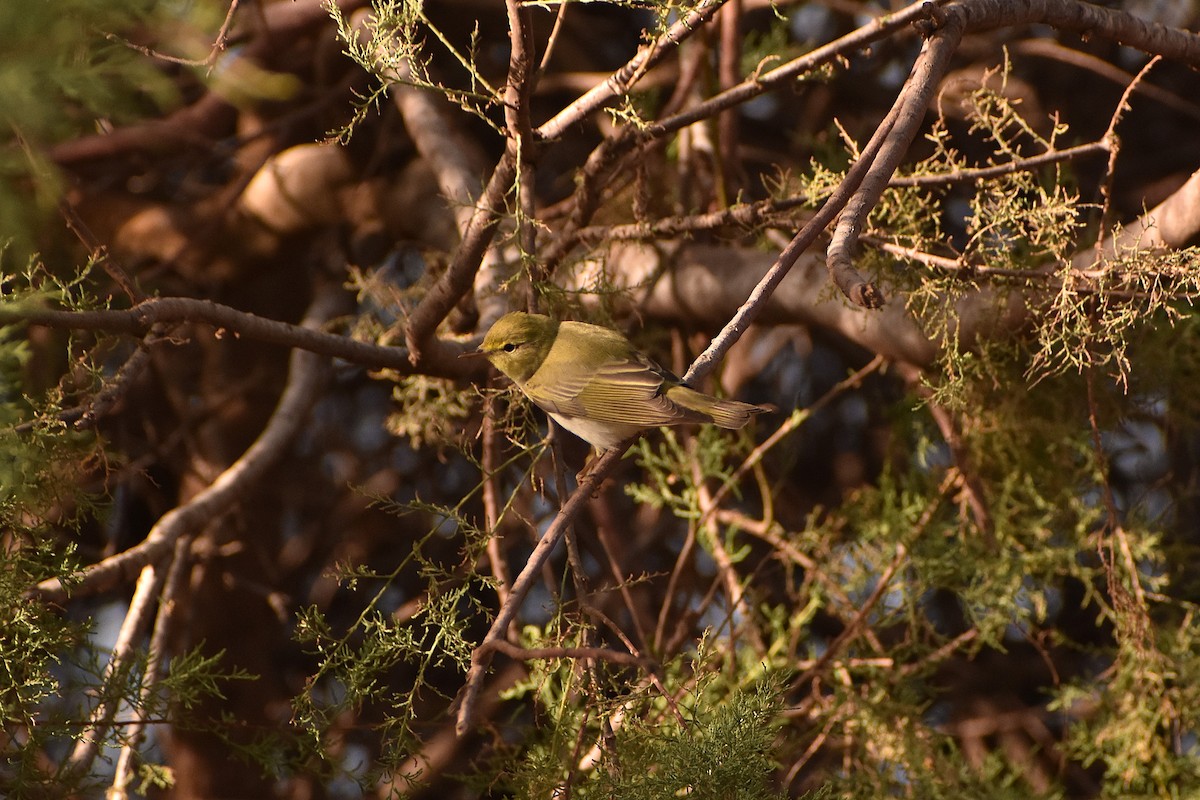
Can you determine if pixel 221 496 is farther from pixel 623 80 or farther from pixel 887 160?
pixel 887 160

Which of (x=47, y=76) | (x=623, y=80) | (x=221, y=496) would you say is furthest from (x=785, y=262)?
(x=221, y=496)

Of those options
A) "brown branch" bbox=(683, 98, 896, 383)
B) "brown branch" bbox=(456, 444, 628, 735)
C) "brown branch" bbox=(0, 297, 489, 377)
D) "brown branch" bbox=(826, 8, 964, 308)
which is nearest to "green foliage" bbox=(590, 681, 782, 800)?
"brown branch" bbox=(456, 444, 628, 735)

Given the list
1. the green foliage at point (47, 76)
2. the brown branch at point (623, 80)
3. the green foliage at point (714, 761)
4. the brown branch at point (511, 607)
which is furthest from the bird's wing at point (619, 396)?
the green foliage at point (47, 76)

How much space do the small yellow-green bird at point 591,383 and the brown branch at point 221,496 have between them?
903mm

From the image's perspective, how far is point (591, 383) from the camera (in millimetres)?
2277

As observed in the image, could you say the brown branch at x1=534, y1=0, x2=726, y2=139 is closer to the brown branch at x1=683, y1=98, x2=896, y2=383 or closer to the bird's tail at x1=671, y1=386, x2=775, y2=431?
the brown branch at x1=683, y1=98, x2=896, y2=383

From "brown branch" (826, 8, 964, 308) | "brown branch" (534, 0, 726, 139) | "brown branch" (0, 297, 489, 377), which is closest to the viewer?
"brown branch" (826, 8, 964, 308)

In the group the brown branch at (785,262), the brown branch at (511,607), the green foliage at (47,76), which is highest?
the green foliage at (47,76)

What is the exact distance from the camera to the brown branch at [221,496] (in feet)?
7.34

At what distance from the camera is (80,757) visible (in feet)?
7.29

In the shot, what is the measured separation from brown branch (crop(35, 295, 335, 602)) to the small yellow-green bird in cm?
90

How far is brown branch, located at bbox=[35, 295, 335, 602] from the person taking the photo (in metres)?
2.24

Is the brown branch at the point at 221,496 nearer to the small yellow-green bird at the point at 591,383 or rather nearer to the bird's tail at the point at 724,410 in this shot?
the small yellow-green bird at the point at 591,383

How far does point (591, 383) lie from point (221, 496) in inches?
44.9
